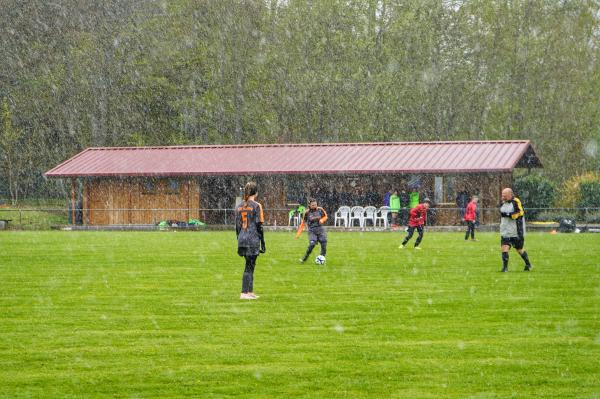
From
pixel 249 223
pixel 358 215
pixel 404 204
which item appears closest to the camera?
pixel 249 223

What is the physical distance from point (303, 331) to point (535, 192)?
39093 mm

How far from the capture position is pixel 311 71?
64.4 meters

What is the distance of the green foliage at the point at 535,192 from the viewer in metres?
49.2

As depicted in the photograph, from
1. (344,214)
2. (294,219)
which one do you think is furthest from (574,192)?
(294,219)

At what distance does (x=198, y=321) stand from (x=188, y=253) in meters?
14.8

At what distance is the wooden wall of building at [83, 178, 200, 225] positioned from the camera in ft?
164

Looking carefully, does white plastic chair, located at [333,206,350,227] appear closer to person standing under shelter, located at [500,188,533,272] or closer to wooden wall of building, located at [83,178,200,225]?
wooden wall of building, located at [83,178,200,225]

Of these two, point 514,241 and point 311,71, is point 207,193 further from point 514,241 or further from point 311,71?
point 514,241

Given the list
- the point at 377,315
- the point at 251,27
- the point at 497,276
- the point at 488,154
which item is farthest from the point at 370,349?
the point at 251,27

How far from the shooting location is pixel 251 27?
214ft

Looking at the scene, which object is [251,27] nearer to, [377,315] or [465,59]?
[465,59]

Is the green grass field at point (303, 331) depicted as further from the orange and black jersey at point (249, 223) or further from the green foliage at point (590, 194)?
the green foliage at point (590, 194)

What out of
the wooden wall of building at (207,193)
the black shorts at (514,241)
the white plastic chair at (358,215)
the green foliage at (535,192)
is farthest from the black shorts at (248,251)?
the green foliage at (535,192)

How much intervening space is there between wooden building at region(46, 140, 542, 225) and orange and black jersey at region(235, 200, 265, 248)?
31.4 meters
